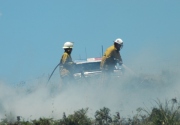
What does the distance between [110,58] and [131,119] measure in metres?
7.41

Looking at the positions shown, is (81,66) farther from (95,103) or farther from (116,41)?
(95,103)

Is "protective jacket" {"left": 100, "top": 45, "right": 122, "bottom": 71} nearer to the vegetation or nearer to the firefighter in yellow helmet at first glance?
the firefighter in yellow helmet

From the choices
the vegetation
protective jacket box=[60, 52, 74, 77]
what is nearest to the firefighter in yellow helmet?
protective jacket box=[60, 52, 74, 77]

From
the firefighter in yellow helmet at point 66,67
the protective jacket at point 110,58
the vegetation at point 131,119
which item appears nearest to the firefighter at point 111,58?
the protective jacket at point 110,58

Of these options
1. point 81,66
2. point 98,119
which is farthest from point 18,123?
point 81,66

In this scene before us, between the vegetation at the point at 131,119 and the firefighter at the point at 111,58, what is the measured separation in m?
6.84

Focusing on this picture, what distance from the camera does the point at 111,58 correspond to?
68.4 feet

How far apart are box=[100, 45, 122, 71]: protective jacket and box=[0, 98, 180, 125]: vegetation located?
22.5 feet

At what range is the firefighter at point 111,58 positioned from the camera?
68.2 feet

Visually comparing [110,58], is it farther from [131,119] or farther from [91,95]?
[131,119]

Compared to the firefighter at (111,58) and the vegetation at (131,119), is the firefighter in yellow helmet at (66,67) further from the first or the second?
the vegetation at (131,119)

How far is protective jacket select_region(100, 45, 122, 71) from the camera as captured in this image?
68.3ft

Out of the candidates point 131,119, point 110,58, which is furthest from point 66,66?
point 131,119

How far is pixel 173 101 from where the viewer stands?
1332cm
